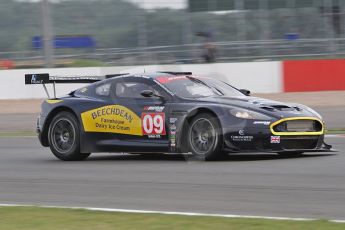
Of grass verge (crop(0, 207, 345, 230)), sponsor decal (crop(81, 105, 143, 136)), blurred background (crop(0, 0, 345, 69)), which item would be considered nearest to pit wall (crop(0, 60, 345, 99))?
blurred background (crop(0, 0, 345, 69))

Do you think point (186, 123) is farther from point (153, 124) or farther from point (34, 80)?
point (34, 80)

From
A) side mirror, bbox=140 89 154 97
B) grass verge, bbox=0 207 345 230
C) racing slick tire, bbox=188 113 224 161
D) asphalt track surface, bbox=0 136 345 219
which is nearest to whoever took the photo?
grass verge, bbox=0 207 345 230

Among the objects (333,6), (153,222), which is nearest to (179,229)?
(153,222)

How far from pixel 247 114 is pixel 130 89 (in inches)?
76.9

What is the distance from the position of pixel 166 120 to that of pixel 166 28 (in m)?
21.5

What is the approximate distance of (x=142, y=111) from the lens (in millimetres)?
11086

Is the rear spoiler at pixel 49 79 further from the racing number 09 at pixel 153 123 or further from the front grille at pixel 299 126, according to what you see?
the front grille at pixel 299 126

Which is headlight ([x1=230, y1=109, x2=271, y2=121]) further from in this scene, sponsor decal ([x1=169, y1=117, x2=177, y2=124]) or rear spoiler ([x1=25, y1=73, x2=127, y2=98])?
rear spoiler ([x1=25, y1=73, x2=127, y2=98])

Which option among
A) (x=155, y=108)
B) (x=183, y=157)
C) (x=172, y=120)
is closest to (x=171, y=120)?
(x=172, y=120)

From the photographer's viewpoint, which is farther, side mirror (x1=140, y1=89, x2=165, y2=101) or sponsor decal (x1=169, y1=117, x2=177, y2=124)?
side mirror (x1=140, y1=89, x2=165, y2=101)

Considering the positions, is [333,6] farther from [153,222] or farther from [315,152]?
[153,222]

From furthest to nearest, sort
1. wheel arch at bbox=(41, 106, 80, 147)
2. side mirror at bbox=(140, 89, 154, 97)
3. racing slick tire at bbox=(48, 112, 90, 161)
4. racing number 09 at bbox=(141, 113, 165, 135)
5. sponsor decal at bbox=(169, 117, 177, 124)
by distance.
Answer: wheel arch at bbox=(41, 106, 80, 147), racing slick tire at bbox=(48, 112, 90, 161), side mirror at bbox=(140, 89, 154, 97), racing number 09 at bbox=(141, 113, 165, 135), sponsor decal at bbox=(169, 117, 177, 124)

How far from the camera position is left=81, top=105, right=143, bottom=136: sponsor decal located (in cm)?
1117

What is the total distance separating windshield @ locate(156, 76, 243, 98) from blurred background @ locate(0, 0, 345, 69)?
16.9 m
